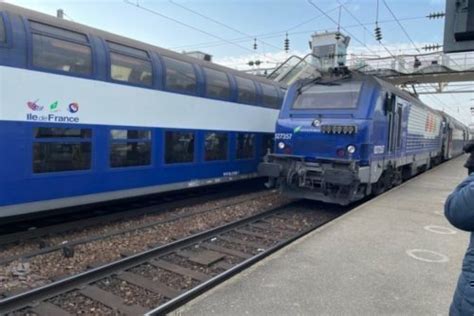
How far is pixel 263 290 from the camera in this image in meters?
4.17

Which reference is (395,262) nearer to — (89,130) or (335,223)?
(335,223)

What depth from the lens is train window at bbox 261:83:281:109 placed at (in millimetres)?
13337

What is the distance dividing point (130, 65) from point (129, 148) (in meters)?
1.65

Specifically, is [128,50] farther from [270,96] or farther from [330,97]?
[270,96]

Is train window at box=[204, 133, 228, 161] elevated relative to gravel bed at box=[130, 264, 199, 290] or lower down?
elevated

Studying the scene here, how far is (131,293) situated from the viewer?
476 centimetres

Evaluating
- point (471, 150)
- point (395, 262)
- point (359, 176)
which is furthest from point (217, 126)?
point (471, 150)

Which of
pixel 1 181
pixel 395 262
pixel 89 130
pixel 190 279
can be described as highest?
pixel 89 130

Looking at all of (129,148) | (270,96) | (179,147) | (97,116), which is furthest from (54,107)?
(270,96)

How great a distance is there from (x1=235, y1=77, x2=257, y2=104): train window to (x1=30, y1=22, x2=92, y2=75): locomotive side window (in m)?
5.30

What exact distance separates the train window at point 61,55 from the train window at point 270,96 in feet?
23.0

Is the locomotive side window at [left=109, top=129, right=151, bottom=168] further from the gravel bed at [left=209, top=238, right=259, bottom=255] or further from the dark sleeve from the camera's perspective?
the dark sleeve

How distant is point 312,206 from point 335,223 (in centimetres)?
329

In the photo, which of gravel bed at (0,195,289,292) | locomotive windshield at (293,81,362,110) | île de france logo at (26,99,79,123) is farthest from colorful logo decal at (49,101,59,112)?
locomotive windshield at (293,81,362,110)
